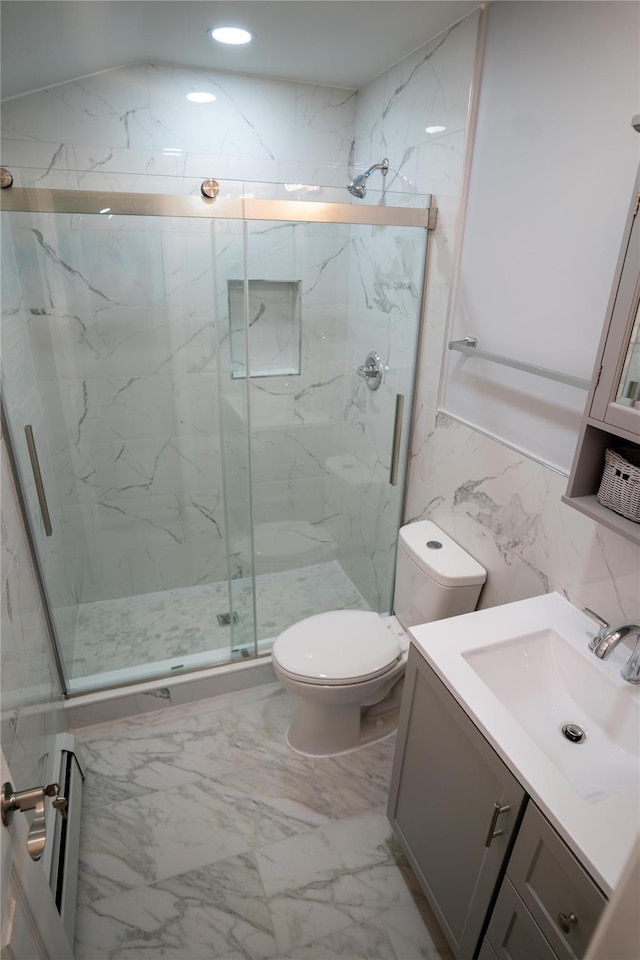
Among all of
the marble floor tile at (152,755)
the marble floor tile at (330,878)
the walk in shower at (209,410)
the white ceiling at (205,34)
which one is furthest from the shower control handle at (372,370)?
the marble floor tile at (330,878)

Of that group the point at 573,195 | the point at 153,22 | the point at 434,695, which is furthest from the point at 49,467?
the point at 573,195

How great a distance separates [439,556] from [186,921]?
1304 mm

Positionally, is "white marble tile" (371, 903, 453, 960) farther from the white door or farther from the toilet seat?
the white door

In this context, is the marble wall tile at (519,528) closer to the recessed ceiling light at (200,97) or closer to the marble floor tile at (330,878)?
the marble floor tile at (330,878)

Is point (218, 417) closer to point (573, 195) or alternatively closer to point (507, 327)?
point (507, 327)

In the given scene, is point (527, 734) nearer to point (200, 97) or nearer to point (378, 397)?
point (378, 397)

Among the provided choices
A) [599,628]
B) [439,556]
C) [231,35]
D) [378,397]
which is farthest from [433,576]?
[231,35]

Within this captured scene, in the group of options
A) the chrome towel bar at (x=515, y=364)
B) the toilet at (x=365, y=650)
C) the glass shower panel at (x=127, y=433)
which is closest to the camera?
the chrome towel bar at (x=515, y=364)

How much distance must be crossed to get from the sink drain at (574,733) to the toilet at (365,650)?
0.58 m

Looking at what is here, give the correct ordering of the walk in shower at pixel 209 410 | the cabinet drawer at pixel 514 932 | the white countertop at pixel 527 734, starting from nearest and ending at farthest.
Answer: the white countertop at pixel 527 734 < the cabinet drawer at pixel 514 932 < the walk in shower at pixel 209 410

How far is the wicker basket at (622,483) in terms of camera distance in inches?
44.1

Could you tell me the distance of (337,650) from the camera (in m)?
1.84

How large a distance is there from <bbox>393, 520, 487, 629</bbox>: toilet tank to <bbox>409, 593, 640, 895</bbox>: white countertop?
0.31 meters

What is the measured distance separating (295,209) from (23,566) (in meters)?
1.44
